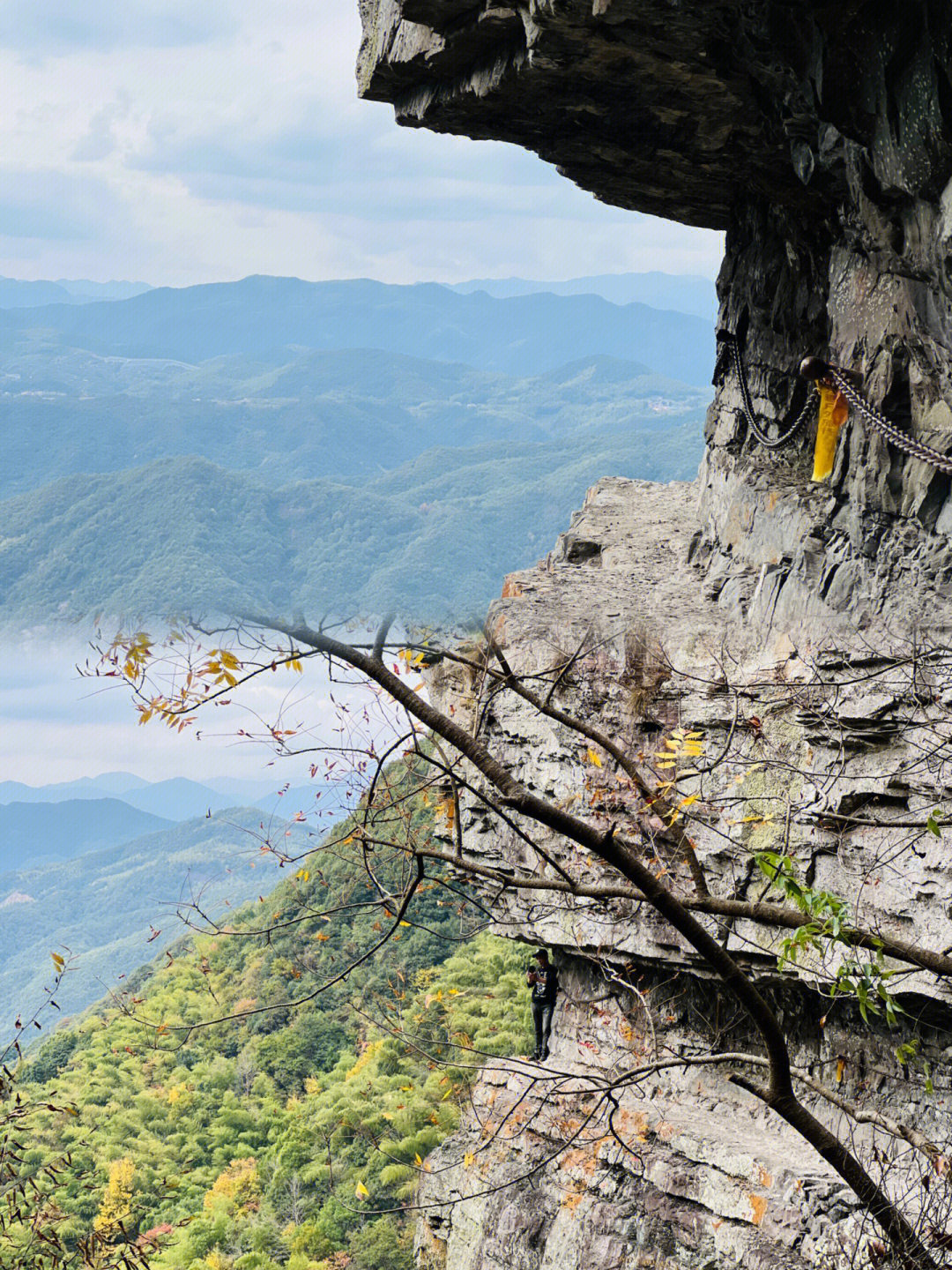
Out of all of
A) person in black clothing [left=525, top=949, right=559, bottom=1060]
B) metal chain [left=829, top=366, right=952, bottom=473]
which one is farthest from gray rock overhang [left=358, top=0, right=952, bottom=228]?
person in black clothing [left=525, top=949, right=559, bottom=1060]

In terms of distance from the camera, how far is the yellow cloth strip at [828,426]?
408 inches

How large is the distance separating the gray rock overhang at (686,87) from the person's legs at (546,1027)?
27.0ft

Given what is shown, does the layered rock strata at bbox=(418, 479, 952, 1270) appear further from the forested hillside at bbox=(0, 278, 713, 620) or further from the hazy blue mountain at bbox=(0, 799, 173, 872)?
the hazy blue mountain at bbox=(0, 799, 173, 872)

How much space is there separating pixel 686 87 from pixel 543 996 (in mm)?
8661

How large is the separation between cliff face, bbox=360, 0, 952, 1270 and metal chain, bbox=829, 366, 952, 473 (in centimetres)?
→ 16

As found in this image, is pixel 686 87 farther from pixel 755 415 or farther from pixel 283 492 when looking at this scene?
pixel 283 492

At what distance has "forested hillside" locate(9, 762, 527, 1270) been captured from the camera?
21.0m

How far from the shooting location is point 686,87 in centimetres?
959

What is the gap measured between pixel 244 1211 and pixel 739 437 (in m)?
18.0

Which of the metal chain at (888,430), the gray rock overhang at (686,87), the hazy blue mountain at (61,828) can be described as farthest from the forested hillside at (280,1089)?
the hazy blue mountain at (61,828)

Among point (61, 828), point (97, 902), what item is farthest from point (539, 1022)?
point (61, 828)

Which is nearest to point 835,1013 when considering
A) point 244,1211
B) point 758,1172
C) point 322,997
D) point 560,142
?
point 758,1172

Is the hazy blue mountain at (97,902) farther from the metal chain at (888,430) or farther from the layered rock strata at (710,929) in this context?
the metal chain at (888,430)

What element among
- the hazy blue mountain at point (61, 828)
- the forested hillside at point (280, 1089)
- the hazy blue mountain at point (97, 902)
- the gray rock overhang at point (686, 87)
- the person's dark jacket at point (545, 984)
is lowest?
the hazy blue mountain at point (61, 828)
